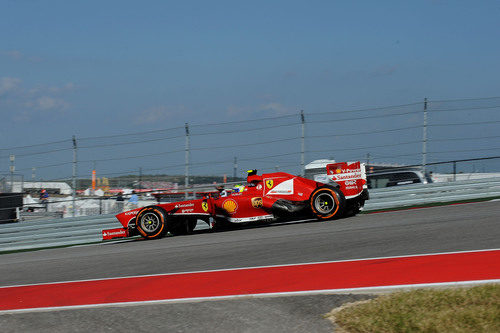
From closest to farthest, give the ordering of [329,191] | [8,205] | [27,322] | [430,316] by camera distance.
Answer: [430,316] < [27,322] < [329,191] < [8,205]

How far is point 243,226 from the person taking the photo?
12680 millimetres

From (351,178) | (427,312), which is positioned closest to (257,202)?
(351,178)

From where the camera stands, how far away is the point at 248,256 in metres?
8.36

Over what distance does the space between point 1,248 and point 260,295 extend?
10.9 metres

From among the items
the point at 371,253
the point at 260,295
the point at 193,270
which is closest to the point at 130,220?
the point at 193,270

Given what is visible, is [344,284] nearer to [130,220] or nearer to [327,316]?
[327,316]

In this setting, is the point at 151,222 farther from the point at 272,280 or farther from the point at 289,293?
the point at 289,293

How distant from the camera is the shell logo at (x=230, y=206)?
11.9 meters

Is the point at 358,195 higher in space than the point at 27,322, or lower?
higher

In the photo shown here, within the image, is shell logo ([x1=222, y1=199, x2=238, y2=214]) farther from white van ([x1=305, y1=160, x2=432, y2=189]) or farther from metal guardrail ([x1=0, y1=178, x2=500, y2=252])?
white van ([x1=305, y1=160, x2=432, y2=189])

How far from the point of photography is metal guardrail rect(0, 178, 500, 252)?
1333 centimetres

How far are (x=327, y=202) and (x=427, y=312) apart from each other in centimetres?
707

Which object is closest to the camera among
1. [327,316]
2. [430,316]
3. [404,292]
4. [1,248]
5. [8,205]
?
[430,316]

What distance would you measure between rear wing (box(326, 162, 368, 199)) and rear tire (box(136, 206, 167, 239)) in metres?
3.47
